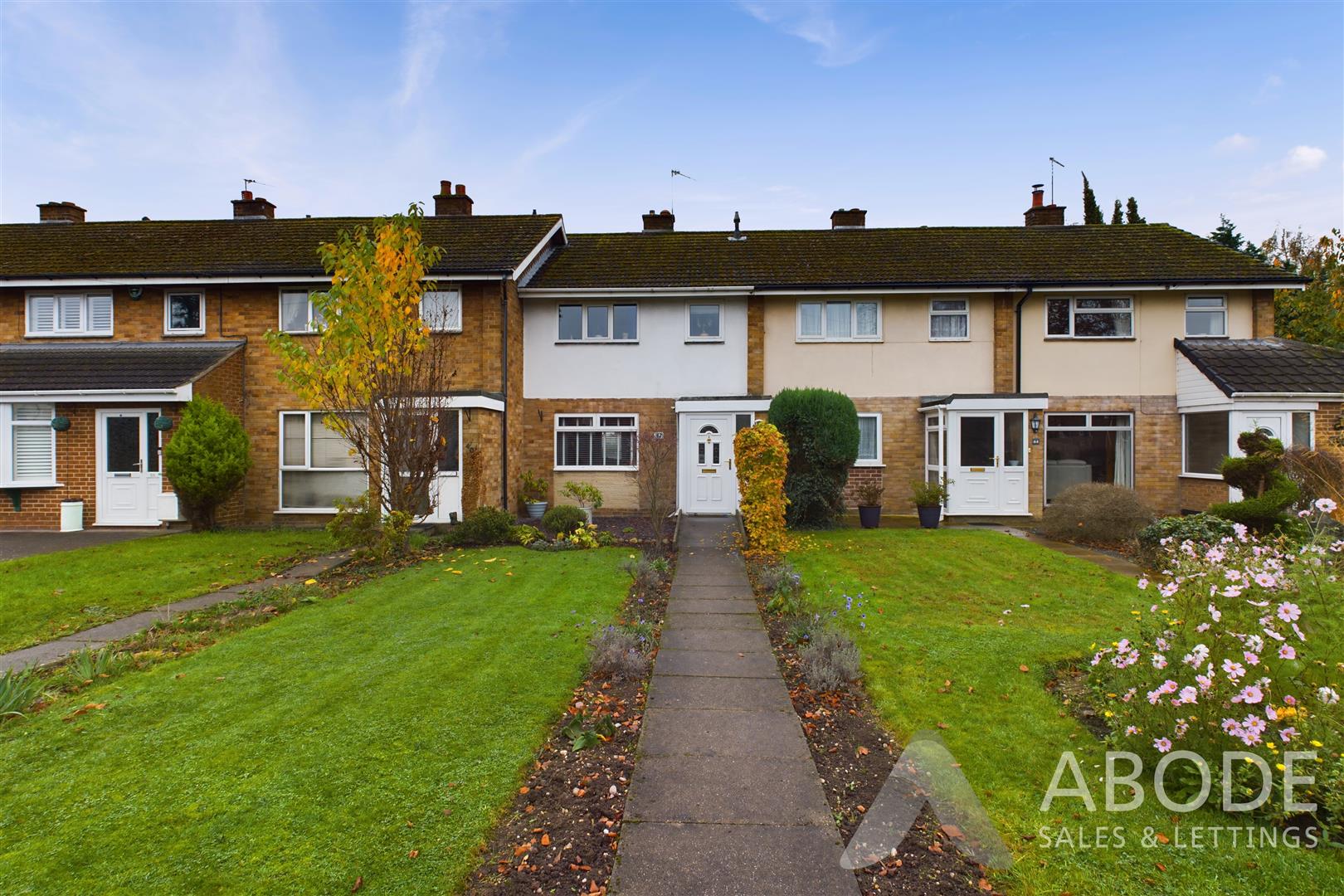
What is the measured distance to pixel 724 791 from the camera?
11.6 ft

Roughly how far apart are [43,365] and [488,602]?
13864 mm

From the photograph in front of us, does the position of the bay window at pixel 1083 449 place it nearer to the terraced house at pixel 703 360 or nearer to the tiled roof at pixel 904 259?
the terraced house at pixel 703 360

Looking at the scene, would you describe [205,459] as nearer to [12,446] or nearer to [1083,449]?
[12,446]

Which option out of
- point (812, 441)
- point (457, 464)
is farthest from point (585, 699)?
point (457, 464)

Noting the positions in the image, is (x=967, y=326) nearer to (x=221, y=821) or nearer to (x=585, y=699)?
(x=585, y=699)

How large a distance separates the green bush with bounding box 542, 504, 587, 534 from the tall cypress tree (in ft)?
99.4

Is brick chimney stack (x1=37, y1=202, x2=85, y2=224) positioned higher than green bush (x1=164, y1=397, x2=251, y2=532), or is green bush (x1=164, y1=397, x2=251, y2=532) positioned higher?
brick chimney stack (x1=37, y1=202, x2=85, y2=224)

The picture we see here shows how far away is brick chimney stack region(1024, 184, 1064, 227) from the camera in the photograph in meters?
19.3

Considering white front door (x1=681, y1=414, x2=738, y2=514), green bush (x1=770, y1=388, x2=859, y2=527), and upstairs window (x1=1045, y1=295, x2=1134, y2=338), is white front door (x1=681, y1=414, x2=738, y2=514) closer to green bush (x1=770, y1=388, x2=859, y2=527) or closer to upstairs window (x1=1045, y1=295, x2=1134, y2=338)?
green bush (x1=770, y1=388, x2=859, y2=527)

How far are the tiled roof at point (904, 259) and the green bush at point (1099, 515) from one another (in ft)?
18.5

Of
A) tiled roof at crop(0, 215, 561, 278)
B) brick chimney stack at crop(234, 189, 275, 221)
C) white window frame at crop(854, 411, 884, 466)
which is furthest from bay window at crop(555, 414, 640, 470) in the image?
brick chimney stack at crop(234, 189, 275, 221)

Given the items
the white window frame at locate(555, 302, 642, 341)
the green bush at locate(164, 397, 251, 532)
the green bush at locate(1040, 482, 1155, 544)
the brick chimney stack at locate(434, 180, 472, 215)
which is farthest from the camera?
A: the brick chimney stack at locate(434, 180, 472, 215)

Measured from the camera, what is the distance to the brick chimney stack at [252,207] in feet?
63.7

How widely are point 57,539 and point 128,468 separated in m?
1.95
